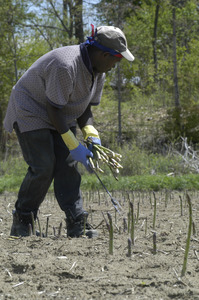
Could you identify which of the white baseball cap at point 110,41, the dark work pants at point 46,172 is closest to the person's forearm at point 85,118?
the dark work pants at point 46,172

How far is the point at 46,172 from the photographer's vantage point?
325 centimetres

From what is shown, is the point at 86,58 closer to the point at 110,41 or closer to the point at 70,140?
the point at 110,41

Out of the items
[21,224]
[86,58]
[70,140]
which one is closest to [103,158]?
[70,140]

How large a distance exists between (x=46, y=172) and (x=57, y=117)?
18.8 inches

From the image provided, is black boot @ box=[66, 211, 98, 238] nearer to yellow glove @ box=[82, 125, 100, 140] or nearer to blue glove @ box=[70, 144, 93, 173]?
blue glove @ box=[70, 144, 93, 173]

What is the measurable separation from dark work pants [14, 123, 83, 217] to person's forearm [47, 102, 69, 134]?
0.22m

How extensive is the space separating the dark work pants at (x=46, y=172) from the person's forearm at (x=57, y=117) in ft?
0.71

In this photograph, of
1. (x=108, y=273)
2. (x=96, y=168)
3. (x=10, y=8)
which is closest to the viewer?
(x=108, y=273)

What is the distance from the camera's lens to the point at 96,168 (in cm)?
323

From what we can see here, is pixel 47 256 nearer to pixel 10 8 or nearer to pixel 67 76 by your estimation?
pixel 67 76

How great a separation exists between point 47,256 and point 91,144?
3.69 ft

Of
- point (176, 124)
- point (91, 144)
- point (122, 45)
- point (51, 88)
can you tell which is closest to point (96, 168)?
point (91, 144)

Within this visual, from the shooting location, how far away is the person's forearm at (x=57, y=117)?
304cm

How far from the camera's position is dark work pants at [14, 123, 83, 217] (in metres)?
3.25
